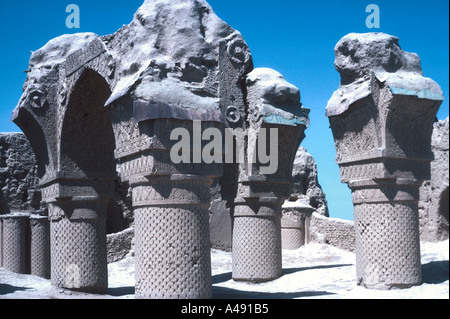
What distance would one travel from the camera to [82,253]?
8.79 metres

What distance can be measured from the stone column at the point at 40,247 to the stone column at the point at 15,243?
50cm

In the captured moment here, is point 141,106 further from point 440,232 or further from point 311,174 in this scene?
point 311,174

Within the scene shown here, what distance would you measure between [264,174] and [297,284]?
1.82 metres

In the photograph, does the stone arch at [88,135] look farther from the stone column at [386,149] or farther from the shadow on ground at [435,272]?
the shadow on ground at [435,272]

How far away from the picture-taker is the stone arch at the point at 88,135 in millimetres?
8875

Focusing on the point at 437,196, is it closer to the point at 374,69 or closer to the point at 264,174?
the point at 264,174

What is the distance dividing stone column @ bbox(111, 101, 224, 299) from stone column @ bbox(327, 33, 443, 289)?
2.58 metres

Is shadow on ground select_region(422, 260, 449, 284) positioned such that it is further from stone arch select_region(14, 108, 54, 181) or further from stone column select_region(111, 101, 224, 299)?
stone arch select_region(14, 108, 54, 181)

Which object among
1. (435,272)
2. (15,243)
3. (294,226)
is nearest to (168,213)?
(435,272)

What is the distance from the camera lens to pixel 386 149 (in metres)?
7.58

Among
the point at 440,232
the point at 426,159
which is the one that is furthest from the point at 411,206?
the point at 440,232

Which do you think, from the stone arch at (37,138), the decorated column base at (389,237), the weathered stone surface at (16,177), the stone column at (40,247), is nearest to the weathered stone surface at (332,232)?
the stone column at (40,247)

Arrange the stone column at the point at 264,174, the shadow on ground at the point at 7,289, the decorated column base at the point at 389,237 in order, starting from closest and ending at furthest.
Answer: the decorated column base at the point at 389,237
the stone column at the point at 264,174
the shadow on ground at the point at 7,289
